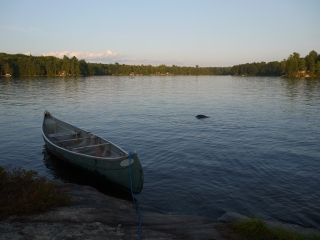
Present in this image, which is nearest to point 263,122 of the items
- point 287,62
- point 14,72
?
point 287,62

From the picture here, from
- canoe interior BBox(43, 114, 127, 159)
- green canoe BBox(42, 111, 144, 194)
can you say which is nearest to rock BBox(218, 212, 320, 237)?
green canoe BBox(42, 111, 144, 194)

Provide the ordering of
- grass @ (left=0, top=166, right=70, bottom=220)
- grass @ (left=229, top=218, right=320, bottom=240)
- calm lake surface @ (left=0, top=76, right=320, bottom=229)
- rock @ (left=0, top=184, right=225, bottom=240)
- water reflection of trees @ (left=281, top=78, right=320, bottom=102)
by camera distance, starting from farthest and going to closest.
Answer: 1. water reflection of trees @ (left=281, top=78, right=320, bottom=102)
2. calm lake surface @ (left=0, top=76, right=320, bottom=229)
3. grass @ (left=0, top=166, right=70, bottom=220)
4. grass @ (left=229, top=218, right=320, bottom=240)
5. rock @ (left=0, top=184, right=225, bottom=240)

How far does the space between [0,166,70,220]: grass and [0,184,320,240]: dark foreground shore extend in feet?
0.76

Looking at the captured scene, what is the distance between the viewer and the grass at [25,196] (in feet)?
24.0

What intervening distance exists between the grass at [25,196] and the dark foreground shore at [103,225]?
230 mm

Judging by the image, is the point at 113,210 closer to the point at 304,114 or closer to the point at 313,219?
the point at 313,219

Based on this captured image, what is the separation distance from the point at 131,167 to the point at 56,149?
581 cm

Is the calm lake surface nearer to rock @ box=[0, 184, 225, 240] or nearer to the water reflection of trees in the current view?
rock @ box=[0, 184, 225, 240]

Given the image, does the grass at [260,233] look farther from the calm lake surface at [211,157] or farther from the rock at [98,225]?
the calm lake surface at [211,157]

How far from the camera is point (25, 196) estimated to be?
7.78 m

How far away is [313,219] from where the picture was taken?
953 centimetres

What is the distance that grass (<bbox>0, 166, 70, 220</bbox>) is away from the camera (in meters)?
7.33

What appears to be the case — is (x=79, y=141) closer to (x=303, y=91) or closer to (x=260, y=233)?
(x=260, y=233)

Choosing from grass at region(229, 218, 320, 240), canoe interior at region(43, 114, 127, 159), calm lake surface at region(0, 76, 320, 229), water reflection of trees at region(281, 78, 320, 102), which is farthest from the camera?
water reflection of trees at region(281, 78, 320, 102)
